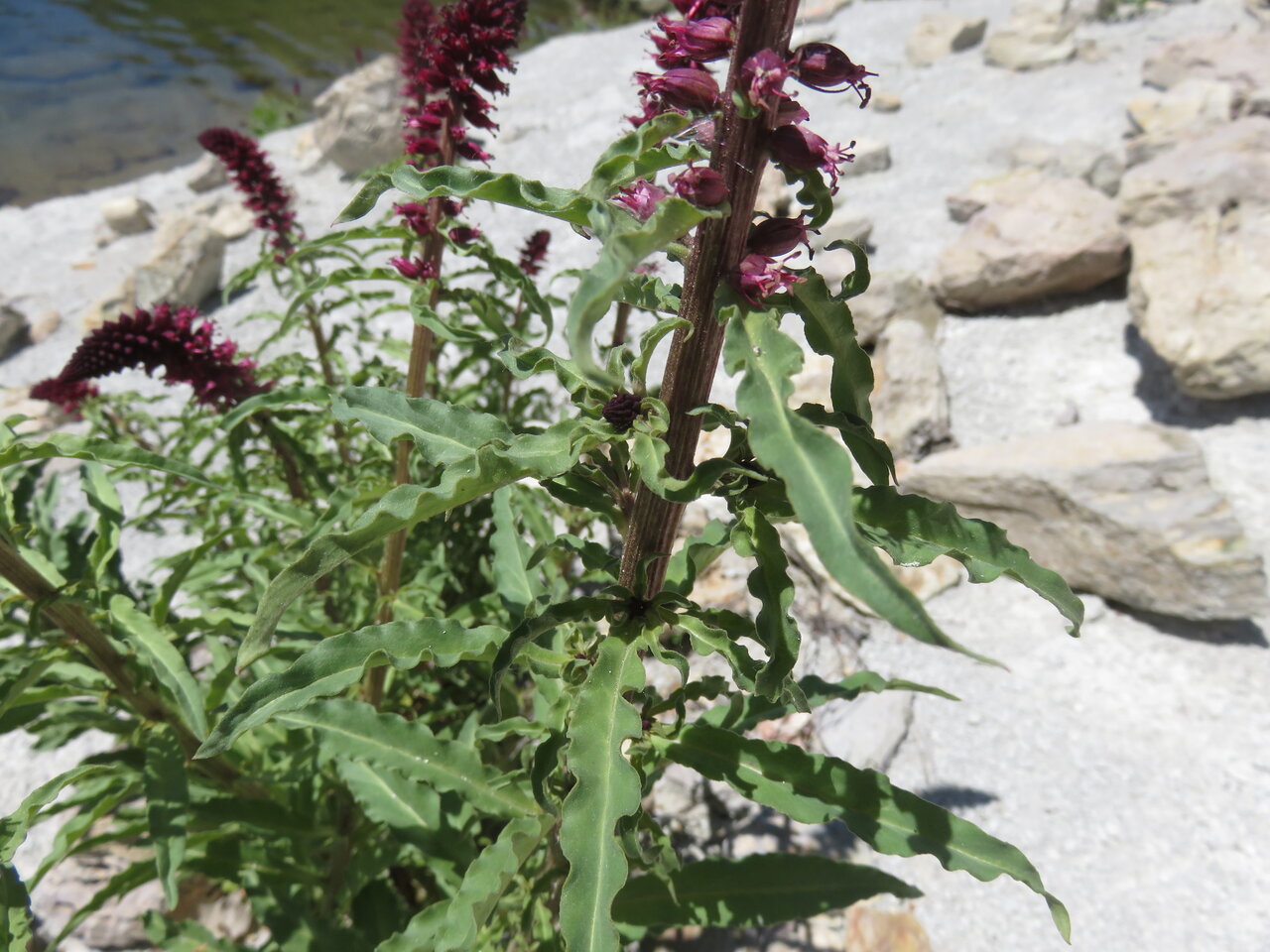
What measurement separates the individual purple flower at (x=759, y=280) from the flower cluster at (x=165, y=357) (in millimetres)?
1736

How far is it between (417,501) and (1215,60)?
7520mm

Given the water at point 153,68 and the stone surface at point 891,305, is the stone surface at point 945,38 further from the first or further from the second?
the water at point 153,68

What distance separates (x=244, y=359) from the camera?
265cm

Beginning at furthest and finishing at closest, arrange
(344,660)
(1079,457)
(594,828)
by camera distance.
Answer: (1079,457)
(344,660)
(594,828)

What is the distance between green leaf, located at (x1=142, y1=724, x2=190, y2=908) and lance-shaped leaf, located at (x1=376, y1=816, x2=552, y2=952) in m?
0.53

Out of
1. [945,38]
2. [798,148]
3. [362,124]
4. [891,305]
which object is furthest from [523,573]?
[945,38]

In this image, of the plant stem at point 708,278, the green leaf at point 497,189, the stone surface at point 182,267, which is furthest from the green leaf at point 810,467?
the stone surface at point 182,267

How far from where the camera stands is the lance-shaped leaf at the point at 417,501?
1.07 meters

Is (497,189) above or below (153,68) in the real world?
above

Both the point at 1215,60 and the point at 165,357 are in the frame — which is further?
the point at 1215,60

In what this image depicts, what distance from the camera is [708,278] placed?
113 centimetres

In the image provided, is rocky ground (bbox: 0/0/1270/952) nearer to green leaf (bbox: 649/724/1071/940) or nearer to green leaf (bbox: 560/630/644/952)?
green leaf (bbox: 649/724/1071/940)

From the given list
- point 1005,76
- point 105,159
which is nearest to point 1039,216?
point 1005,76

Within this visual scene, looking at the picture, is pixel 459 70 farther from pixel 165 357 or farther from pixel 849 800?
pixel 849 800
